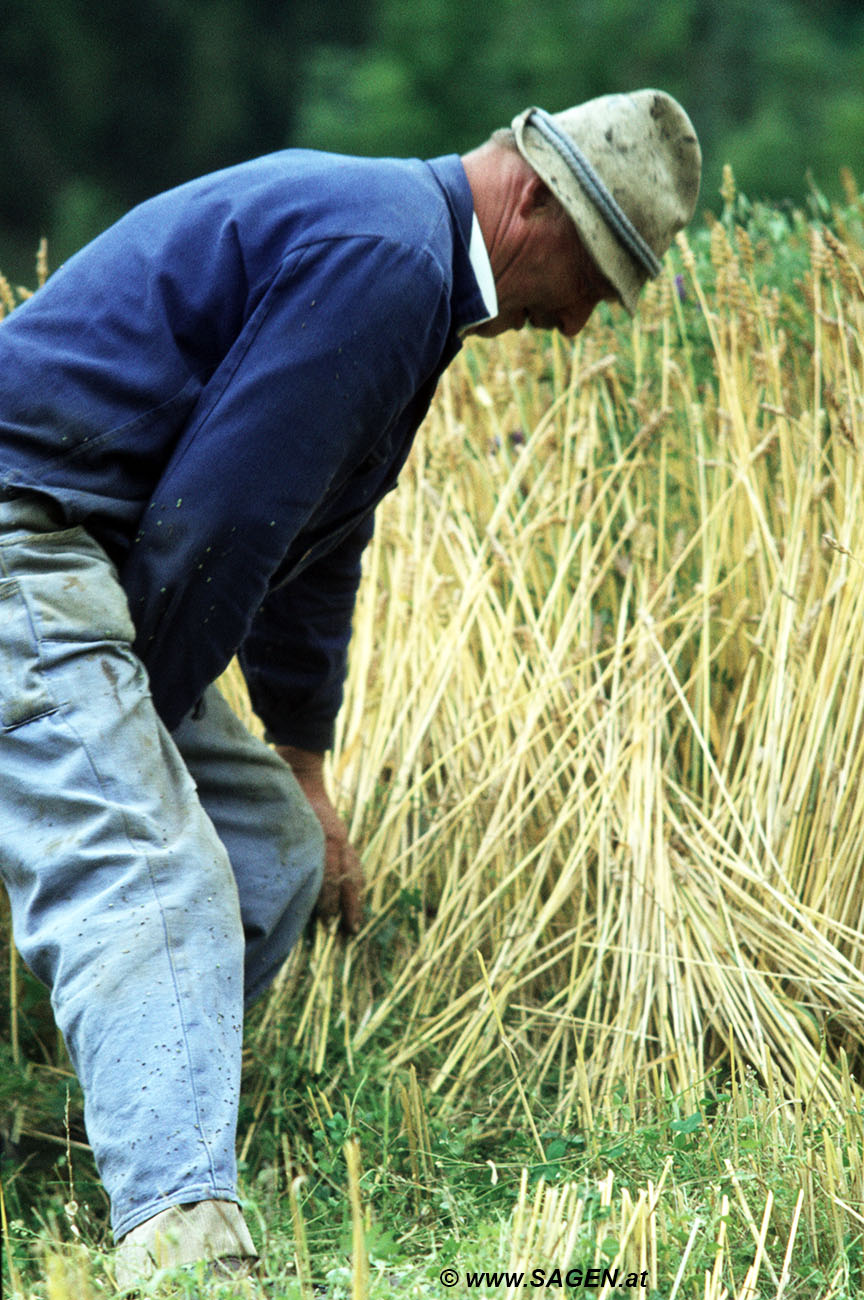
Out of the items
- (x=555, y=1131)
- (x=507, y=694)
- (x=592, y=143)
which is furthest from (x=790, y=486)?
(x=555, y=1131)

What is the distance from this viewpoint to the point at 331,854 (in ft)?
7.19

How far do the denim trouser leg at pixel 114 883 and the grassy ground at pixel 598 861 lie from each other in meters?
0.14

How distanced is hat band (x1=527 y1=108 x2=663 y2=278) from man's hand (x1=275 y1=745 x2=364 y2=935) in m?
0.96

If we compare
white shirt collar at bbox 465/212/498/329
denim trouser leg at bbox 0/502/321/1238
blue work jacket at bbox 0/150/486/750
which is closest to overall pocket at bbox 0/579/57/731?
denim trouser leg at bbox 0/502/321/1238

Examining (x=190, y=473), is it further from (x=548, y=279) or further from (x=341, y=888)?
(x=341, y=888)

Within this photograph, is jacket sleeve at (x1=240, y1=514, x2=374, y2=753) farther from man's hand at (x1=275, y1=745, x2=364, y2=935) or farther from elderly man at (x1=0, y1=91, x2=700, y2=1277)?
elderly man at (x1=0, y1=91, x2=700, y2=1277)

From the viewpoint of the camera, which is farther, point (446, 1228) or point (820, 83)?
point (820, 83)

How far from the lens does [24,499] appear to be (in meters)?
1.48

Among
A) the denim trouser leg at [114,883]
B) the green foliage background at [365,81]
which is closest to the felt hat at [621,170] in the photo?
the denim trouser leg at [114,883]

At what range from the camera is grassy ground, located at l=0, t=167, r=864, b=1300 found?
1547 millimetres

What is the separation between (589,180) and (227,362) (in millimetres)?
520

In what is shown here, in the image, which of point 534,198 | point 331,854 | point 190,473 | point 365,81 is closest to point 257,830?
point 331,854

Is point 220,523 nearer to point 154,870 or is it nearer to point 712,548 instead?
point 154,870

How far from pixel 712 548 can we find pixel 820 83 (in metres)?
11.2
